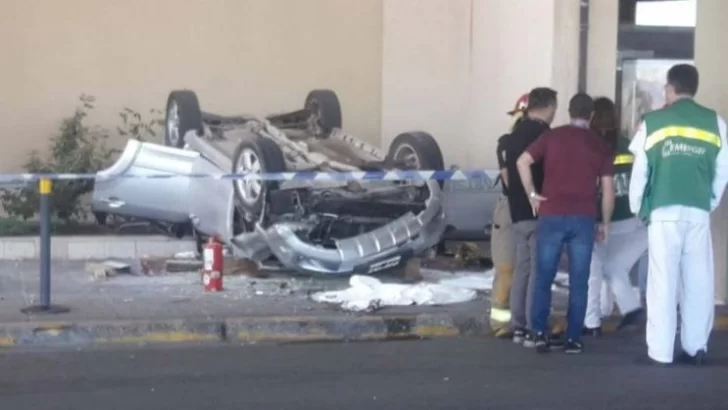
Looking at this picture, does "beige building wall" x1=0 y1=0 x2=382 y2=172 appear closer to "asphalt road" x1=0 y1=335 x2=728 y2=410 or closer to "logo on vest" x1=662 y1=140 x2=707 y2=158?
"asphalt road" x1=0 y1=335 x2=728 y2=410

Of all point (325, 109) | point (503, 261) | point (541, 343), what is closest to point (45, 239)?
point (503, 261)

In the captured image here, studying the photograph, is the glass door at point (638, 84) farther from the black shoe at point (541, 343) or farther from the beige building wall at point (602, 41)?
the black shoe at point (541, 343)

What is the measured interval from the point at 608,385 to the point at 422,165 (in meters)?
4.74

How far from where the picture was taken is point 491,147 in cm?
1590

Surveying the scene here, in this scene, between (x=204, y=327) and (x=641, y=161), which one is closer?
(x=641, y=161)

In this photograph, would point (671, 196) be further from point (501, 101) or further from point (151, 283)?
point (501, 101)

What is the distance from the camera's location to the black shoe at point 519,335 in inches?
401

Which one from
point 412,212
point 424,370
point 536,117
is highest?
point 536,117

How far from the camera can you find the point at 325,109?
14641 millimetres

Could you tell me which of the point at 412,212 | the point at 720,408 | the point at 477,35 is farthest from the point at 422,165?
the point at 720,408

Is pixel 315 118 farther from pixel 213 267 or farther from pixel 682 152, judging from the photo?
pixel 682 152

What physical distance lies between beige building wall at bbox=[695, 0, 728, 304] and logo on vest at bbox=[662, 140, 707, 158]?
7.33ft

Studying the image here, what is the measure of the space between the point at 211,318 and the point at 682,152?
3.71m

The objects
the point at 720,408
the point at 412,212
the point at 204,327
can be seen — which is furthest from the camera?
the point at 412,212
